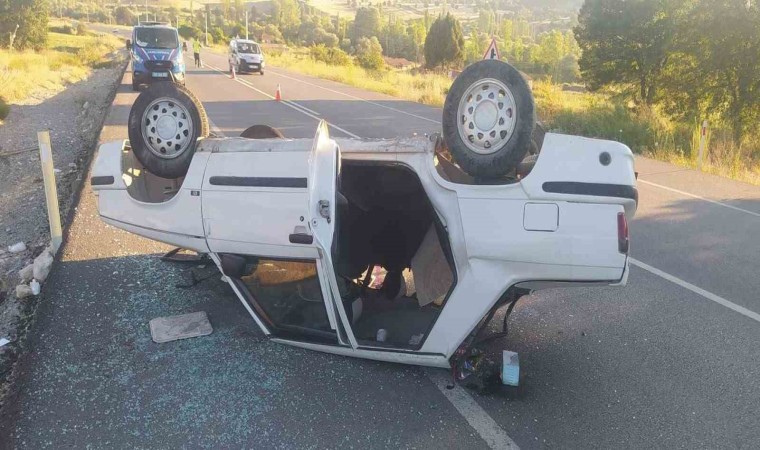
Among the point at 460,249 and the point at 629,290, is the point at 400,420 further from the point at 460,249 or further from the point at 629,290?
the point at 629,290

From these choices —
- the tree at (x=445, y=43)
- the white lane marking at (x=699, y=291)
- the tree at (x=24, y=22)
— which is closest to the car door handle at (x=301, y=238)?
the white lane marking at (x=699, y=291)

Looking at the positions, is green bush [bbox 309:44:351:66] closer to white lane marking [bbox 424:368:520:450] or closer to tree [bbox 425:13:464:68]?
tree [bbox 425:13:464:68]

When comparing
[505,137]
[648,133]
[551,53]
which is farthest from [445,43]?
[505,137]

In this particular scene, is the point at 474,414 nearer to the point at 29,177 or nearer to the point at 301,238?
the point at 301,238

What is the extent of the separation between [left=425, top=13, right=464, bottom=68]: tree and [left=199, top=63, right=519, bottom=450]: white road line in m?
47.7

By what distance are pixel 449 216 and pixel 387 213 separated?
3.91 ft

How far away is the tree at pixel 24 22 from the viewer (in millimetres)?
42531

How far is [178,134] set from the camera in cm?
437

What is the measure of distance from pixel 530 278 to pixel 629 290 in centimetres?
254

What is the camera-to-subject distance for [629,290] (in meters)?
5.50

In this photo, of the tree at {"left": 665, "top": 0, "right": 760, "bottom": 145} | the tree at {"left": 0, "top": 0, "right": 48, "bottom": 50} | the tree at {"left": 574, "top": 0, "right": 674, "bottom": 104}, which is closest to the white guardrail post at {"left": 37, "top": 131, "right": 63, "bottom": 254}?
the tree at {"left": 665, "top": 0, "right": 760, "bottom": 145}

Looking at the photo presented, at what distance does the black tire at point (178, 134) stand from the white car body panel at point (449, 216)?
0.65 ft

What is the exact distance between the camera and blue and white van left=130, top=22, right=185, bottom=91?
21656 millimetres

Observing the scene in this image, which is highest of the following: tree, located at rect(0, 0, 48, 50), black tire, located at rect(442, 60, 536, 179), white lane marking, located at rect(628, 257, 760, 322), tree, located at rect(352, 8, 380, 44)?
tree, located at rect(352, 8, 380, 44)
